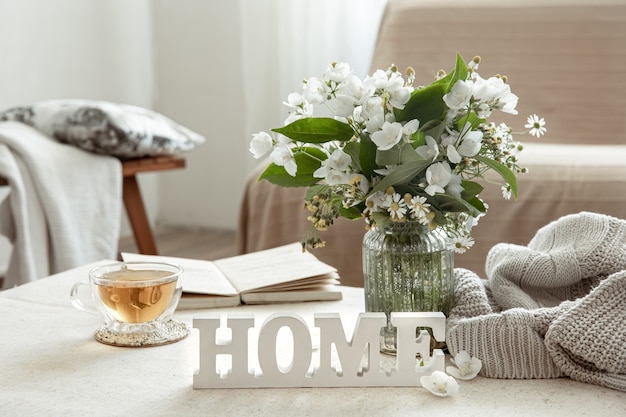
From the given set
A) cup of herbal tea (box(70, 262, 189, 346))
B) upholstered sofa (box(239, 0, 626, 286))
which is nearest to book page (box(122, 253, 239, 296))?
cup of herbal tea (box(70, 262, 189, 346))

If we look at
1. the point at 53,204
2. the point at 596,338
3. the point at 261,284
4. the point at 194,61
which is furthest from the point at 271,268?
the point at 194,61

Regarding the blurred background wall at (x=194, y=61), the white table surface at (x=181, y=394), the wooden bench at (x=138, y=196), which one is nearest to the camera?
the white table surface at (x=181, y=394)

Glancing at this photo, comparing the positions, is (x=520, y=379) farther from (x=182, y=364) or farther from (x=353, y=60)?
(x=353, y=60)

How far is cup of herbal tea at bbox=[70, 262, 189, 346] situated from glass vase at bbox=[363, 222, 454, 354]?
0.24 m

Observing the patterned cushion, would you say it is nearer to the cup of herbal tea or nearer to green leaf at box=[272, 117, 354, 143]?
the cup of herbal tea

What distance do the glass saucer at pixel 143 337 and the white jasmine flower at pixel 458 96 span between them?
0.43m

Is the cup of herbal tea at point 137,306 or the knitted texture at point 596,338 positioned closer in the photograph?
the knitted texture at point 596,338

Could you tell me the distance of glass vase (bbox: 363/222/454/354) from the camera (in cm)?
97

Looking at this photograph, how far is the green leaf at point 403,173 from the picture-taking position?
2.98ft

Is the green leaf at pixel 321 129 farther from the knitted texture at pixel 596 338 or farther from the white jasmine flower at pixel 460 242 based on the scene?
the knitted texture at pixel 596 338

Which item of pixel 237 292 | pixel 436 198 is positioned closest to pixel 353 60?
pixel 237 292

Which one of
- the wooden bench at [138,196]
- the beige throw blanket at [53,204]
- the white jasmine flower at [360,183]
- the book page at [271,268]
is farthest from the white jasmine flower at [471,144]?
the wooden bench at [138,196]

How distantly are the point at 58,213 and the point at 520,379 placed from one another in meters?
1.50

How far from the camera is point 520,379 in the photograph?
93 centimetres
